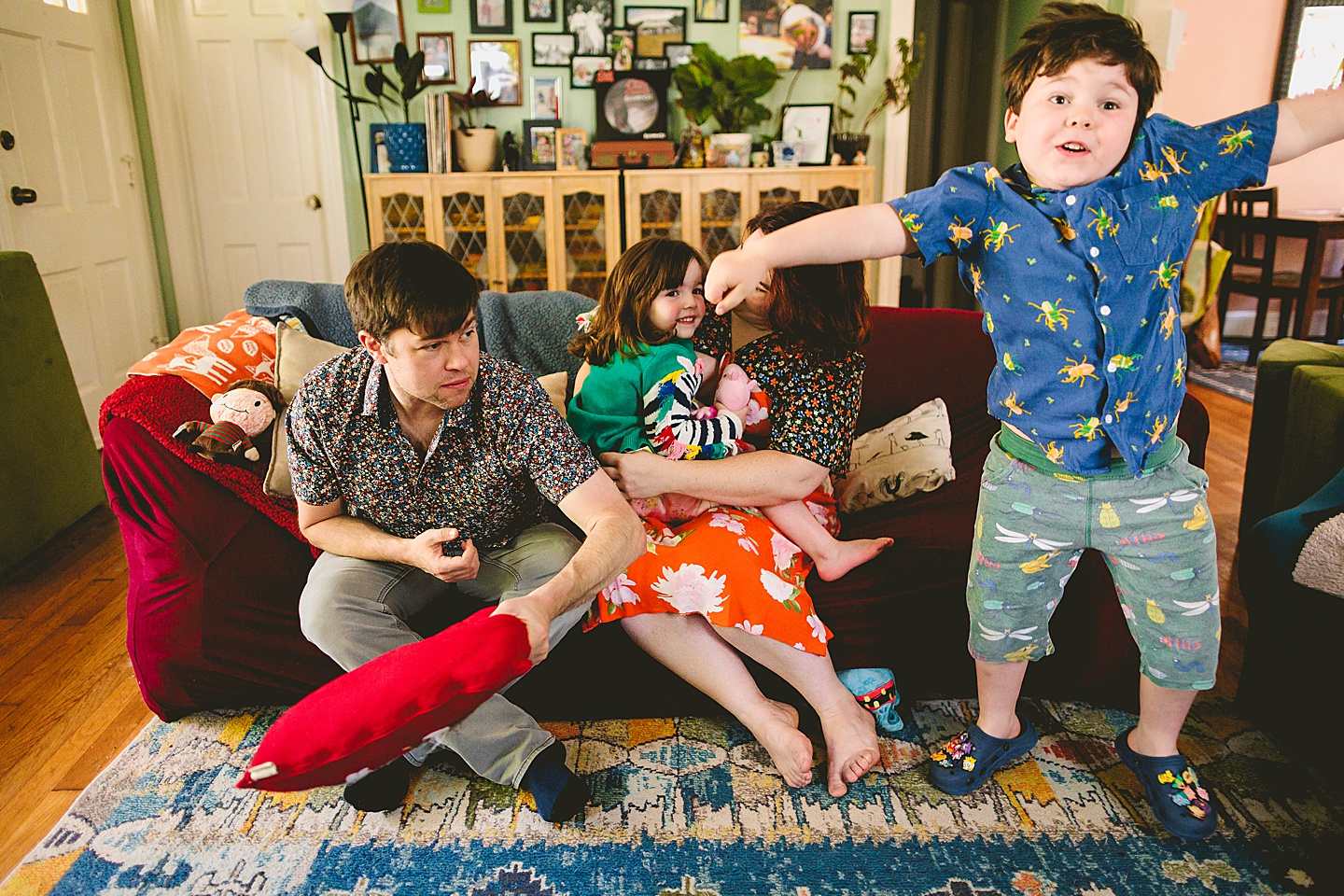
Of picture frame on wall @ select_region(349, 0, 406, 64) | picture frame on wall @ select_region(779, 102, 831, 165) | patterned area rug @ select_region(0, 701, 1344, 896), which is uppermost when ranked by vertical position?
picture frame on wall @ select_region(349, 0, 406, 64)

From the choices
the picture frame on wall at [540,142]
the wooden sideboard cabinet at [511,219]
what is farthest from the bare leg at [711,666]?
the picture frame on wall at [540,142]

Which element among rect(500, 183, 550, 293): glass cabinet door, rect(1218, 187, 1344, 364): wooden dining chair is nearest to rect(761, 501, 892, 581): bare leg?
rect(500, 183, 550, 293): glass cabinet door

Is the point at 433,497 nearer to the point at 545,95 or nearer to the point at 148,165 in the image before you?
the point at 545,95

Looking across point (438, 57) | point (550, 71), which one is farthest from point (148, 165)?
point (550, 71)

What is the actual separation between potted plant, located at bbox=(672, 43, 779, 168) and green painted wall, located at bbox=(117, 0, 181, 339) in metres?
2.58

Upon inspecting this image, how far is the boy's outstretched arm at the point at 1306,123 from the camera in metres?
1.18

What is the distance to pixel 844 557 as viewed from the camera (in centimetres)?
163

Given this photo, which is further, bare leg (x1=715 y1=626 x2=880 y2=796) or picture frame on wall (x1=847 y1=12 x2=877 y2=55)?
picture frame on wall (x1=847 y1=12 x2=877 y2=55)

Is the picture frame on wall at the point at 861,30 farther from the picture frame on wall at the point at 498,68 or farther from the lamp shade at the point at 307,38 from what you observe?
the lamp shade at the point at 307,38

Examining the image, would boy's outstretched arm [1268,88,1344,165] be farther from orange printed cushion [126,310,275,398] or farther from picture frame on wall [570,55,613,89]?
picture frame on wall [570,55,613,89]

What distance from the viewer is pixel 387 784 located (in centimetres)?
148

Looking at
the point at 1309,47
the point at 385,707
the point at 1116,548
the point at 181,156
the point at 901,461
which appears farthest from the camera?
the point at 1309,47

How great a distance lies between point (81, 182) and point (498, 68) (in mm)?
1967

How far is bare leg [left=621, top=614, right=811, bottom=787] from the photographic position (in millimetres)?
1556
